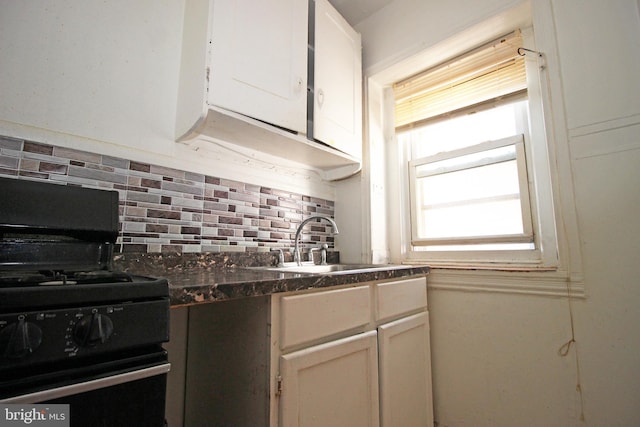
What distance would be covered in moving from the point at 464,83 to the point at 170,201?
1.57 metres

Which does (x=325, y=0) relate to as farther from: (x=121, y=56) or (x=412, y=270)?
(x=412, y=270)

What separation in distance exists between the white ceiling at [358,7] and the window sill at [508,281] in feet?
5.29

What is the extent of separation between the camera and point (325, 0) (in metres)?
1.59

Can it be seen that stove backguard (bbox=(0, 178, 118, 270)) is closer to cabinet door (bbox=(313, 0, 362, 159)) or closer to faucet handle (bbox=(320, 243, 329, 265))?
cabinet door (bbox=(313, 0, 362, 159))

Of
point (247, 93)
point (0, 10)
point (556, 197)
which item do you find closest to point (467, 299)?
point (556, 197)

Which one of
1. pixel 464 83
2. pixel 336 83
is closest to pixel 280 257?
pixel 336 83

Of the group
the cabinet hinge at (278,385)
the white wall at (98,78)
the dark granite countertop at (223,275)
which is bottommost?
the cabinet hinge at (278,385)

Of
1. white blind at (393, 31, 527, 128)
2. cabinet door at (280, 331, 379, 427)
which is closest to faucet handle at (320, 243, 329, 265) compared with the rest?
cabinet door at (280, 331, 379, 427)

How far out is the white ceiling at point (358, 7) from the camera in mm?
1865

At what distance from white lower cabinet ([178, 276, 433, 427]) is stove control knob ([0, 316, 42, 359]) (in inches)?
18.0

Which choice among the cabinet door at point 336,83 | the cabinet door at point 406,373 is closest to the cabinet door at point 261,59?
the cabinet door at point 336,83

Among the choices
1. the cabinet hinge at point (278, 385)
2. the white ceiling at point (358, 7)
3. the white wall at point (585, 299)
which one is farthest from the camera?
the white ceiling at point (358, 7)

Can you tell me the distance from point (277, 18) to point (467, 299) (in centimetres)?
154

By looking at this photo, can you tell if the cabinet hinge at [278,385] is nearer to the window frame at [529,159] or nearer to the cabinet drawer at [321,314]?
the cabinet drawer at [321,314]
